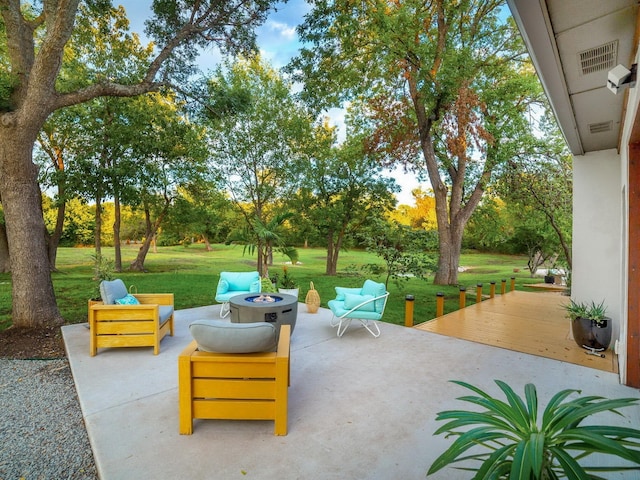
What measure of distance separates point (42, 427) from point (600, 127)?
6.79 meters

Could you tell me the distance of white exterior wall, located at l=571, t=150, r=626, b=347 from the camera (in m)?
4.85

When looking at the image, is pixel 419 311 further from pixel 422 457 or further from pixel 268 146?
pixel 268 146

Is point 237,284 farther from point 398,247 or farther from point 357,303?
point 398,247

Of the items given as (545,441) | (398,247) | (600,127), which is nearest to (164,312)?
(545,441)

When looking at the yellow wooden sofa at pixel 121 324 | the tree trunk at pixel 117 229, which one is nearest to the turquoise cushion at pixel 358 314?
the yellow wooden sofa at pixel 121 324

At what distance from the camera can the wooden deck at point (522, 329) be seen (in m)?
4.65

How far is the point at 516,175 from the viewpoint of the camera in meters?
9.66

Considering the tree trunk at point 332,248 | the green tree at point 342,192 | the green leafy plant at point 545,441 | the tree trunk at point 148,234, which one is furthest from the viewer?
the tree trunk at point 332,248

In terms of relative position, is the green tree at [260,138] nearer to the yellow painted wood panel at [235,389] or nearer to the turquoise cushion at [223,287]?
the turquoise cushion at [223,287]

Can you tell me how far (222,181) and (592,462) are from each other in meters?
13.8

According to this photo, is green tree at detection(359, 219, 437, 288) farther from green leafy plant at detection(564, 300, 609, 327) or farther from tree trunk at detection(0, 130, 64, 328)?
tree trunk at detection(0, 130, 64, 328)

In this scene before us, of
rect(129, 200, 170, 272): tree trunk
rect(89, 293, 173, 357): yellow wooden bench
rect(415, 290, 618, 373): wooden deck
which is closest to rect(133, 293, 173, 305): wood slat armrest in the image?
rect(89, 293, 173, 357): yellow wooden bench

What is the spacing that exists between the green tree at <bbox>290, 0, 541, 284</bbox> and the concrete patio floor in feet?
21.9

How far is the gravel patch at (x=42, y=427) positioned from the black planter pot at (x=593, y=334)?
5.88 metres
